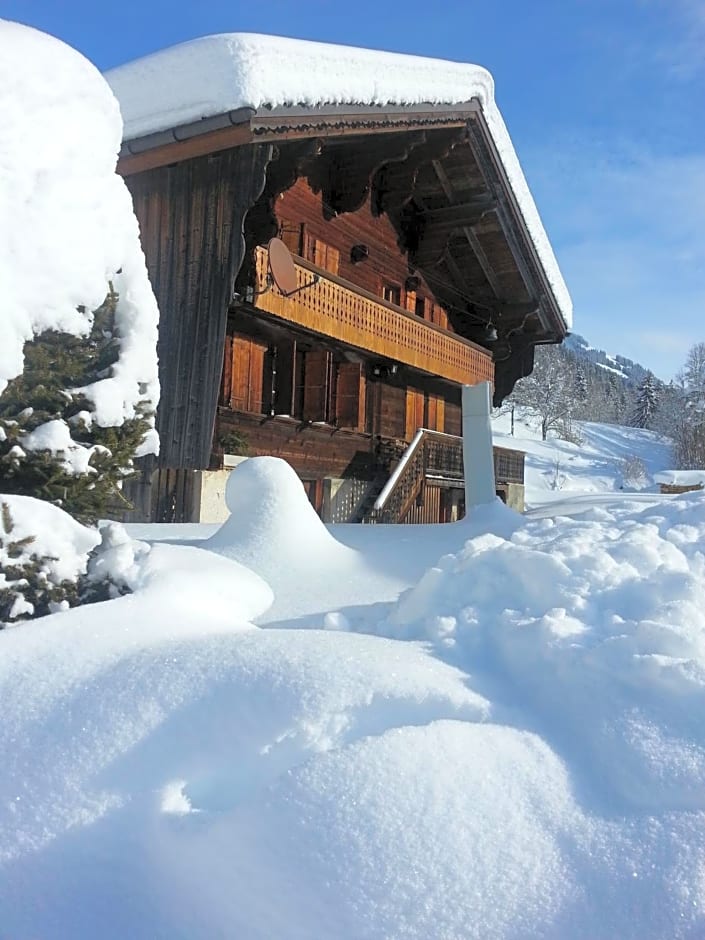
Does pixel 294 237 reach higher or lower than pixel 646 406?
lower

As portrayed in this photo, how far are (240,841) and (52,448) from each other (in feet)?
7.06

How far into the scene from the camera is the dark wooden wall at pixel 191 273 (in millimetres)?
9664

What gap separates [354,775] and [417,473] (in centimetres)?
1168

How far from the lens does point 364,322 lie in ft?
41.6

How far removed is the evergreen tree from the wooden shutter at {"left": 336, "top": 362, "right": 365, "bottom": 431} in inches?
436

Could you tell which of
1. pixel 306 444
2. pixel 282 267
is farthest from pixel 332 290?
pixel 306 444

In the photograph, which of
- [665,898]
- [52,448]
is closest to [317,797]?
[665,898]

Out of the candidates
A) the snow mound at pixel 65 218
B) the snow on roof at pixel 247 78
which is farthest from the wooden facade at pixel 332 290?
the snow mound at pixel 65 218

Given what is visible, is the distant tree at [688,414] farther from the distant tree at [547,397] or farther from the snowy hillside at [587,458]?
the distant tree at [547,397]

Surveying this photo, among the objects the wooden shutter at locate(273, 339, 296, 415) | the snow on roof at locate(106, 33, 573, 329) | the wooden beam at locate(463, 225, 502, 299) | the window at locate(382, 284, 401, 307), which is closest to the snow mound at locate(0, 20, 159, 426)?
the snow on roof at locate(106, 33, 573, 329)

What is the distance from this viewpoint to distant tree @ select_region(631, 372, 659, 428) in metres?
72.8

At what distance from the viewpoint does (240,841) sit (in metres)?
1.95

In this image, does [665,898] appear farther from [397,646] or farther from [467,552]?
[467,552]

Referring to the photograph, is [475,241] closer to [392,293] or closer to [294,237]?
[392,293]
